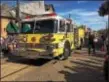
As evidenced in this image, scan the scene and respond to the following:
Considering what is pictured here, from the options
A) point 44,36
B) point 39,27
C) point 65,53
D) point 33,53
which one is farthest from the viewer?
point 65,53

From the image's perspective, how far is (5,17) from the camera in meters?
34.9

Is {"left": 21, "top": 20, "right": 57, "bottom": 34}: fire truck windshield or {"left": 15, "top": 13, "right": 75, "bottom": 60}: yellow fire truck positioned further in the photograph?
{"left": 21, "top": 20, "right": 57, "bottom": 34}: fire truck windshield

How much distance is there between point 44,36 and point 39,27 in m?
0.97

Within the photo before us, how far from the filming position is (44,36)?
49.4 feet

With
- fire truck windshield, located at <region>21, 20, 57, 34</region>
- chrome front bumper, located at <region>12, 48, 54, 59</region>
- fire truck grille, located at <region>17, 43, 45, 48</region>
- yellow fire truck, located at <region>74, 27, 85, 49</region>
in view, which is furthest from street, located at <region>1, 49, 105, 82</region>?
yellow fire truck, located at <region>74, 27, 85, 49</region>

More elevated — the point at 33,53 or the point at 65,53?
the point at 33,53

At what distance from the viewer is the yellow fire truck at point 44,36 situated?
1499cm

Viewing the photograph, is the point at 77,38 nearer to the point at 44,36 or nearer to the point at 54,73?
the point at 44,36

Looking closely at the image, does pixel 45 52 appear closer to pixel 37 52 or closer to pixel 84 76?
pixel 37 52

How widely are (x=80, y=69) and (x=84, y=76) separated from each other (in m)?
1.86

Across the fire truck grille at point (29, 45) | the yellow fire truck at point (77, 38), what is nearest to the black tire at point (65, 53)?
the fire truck grille at point (29, 45)

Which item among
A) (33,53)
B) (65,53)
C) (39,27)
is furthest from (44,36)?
(65,53)

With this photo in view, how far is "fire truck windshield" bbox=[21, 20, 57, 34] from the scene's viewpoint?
15.4 m

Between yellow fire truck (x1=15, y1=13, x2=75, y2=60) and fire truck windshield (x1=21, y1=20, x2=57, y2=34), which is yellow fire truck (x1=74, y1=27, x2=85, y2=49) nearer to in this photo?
yellow fire truck (x1=15, y1=13, x2=75, y2=60)
